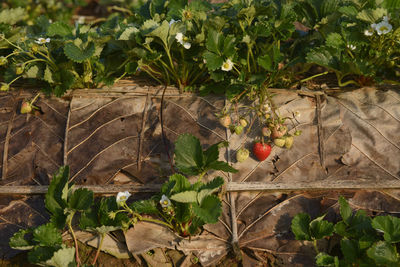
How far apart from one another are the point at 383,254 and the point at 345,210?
0.35m

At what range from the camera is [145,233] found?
2.54m

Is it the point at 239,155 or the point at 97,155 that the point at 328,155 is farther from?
the point at 97,155

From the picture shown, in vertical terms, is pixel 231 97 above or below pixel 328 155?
above

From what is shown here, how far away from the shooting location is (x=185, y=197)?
2.29 m

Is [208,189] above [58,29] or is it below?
below

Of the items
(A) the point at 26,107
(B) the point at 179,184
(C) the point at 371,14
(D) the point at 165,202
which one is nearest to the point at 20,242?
(D) the point at 165,202

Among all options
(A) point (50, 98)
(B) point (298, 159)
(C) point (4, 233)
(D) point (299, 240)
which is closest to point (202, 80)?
(B) point (298, 159)

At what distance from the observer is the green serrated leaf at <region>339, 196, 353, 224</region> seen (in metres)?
2.44

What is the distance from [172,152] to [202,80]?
699 millimetres

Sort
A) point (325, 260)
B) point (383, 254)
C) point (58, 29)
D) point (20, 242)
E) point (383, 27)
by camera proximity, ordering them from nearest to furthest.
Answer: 1. point (383, 254)
2. point (325, 260)
3. point (20, 242)
4. point (383, 27)
5. point (58, 29)

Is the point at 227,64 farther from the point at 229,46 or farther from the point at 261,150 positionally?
the point at 261,150

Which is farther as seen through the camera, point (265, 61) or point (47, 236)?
point (265, 61)

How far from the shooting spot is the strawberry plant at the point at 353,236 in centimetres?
218

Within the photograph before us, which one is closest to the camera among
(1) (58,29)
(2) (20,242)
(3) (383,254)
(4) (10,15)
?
(3) (383,254)
